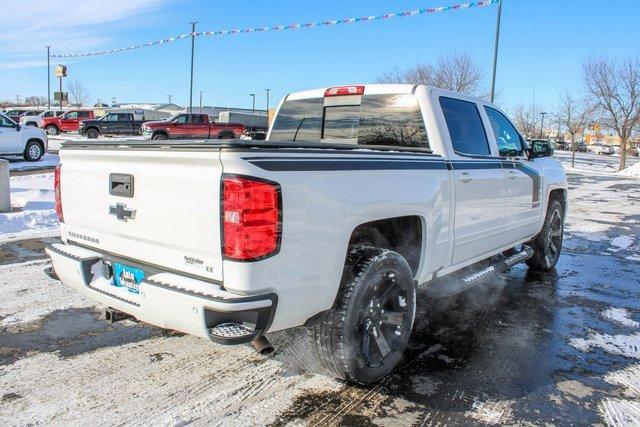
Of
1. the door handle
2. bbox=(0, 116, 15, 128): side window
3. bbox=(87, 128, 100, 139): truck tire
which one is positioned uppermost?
bbox=(0, 116, 15, 128): side window

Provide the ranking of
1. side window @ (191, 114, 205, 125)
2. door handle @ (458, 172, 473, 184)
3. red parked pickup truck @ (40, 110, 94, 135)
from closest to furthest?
1. door handle @ (458, 172, 473, 184)
2. side window @ (191, 114, 205, 125)
3. red parked pickup truck @ (40, 110, 94, 135)

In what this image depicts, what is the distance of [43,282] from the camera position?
5270mm

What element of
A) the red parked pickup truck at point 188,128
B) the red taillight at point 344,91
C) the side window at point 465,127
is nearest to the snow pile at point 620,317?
the side window at point 465,127

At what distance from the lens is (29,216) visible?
333 inches

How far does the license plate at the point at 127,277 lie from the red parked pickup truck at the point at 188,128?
83.3 ft

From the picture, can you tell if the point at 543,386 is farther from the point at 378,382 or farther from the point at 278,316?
the point at 278,316

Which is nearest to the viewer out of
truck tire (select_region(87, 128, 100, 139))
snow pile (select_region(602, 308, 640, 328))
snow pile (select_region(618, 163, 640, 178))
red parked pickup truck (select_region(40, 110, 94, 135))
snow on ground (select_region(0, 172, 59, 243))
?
snow pile (select_region(602, 308, 640, 328))

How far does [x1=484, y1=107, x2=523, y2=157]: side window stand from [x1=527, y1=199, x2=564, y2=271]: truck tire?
1190mm

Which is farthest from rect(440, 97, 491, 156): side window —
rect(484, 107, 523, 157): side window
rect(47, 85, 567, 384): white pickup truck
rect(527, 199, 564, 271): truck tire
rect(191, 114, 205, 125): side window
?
rect(191, 114, 205, 125): side window

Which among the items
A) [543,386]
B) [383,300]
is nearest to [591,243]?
[543,386]

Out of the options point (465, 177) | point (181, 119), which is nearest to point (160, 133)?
point (181, 119)

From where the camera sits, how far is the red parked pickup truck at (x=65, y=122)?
38.5 meters

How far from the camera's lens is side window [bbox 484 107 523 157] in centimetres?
521

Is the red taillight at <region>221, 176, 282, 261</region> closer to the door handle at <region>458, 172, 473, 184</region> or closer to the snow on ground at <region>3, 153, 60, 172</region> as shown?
the door handle at <region>458, 172, 473, 184</region>
